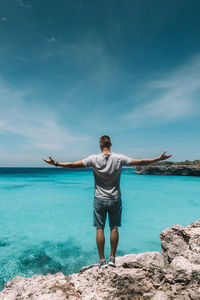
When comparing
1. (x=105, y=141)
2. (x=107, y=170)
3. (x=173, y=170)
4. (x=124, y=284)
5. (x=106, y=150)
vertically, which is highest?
(x=105, y=141)

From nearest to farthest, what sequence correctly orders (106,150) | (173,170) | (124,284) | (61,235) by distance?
(124,284) < (106,150) < (61,235) < (173,170)

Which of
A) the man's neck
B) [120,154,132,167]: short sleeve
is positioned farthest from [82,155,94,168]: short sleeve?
[120,154,132,167]: short sleeve

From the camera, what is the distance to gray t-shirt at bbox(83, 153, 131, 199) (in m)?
2.95

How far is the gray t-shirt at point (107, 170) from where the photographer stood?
9.68ft

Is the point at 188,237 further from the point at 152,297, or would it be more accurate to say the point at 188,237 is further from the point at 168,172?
the point at 168,172

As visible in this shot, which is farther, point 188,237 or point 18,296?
point 188,237

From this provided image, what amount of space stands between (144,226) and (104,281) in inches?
267

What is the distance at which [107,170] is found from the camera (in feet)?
9.63

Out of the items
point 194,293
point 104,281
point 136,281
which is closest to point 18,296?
point 104,281

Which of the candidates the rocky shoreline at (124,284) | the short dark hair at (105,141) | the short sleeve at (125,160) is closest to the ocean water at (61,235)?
the rocky shoreline at (124,284)

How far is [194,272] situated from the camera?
2.30 meters

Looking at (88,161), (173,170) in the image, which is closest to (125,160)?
(88,161)

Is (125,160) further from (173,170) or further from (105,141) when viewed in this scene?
(173,170)

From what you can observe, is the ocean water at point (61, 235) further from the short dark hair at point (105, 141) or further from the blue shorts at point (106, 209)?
the short dark hair at point (105, 141)
